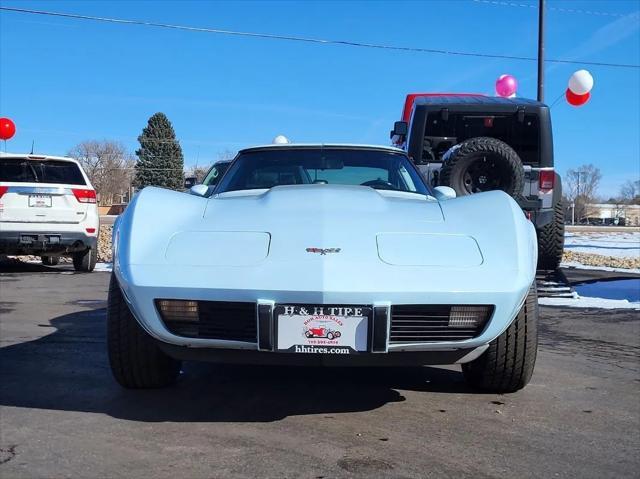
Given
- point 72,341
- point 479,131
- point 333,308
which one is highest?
point 479,131

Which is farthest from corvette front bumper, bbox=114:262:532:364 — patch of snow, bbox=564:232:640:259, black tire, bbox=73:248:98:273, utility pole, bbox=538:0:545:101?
patch of snow, bbox=564:232:640:259

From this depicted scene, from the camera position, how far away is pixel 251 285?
2676mm

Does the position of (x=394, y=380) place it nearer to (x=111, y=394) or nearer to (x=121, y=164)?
(x=111, y=394)

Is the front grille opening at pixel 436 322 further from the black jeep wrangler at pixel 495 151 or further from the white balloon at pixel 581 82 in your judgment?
the white balloon at pixel 581 82

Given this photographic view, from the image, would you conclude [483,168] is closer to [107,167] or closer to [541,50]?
[541,50]

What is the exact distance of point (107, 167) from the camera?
7075cm

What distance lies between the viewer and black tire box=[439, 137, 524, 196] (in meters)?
6.58

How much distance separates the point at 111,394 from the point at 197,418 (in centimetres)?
66

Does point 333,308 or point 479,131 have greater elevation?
point 479,131

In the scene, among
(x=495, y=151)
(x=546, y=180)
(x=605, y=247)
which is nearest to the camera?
(x=495, y=151)

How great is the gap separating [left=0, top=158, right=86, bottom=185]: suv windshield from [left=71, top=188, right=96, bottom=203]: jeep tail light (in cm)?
17

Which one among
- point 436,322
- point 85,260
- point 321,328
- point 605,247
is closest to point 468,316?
point 436,322

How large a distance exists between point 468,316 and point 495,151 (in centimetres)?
422

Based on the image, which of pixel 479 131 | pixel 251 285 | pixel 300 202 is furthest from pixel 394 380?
pixel 479 131
